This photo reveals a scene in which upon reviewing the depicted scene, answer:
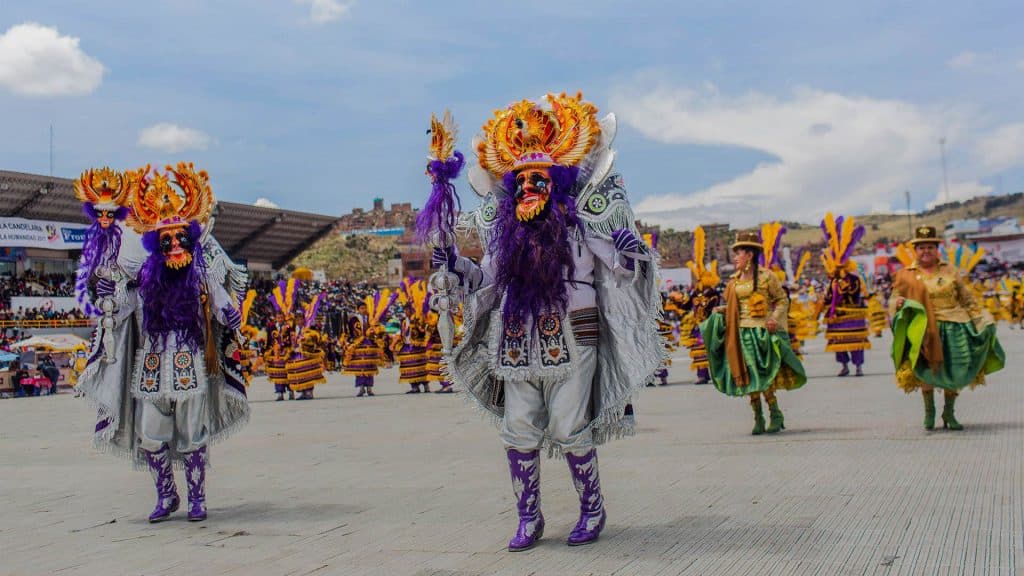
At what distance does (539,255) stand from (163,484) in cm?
298

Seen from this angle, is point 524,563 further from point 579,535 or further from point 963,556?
point 963,556

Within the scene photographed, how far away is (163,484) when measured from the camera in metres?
6.20

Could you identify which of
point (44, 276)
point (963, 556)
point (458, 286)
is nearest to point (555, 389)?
point (458, 286)

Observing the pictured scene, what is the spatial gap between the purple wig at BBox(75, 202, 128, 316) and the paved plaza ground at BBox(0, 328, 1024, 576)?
5.00 ft

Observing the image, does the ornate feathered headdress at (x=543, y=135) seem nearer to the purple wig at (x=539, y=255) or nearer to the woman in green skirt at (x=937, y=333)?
the purple wig at (x=539, y=255)

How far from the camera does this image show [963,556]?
418cm

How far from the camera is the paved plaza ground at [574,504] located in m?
4.49

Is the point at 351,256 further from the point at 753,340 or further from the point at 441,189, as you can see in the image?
the point at 441,189

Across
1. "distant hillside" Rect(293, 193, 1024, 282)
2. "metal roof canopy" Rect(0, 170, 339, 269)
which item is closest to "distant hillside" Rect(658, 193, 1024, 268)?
"distant hillside" Rect(293, 193, 1024, 282)

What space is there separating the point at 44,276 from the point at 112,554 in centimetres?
3828

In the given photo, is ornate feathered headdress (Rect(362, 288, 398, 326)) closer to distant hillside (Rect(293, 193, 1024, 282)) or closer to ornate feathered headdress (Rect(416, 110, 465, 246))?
ornate feathered headdress (Rect(416, 110, 465, 246))

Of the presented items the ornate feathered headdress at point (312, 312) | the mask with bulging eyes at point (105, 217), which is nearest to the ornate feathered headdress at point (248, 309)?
the ornate feathered headdress at point (312, 312)

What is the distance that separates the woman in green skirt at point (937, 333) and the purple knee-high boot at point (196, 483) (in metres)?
6.00

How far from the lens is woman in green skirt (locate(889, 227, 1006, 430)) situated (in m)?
8.52
